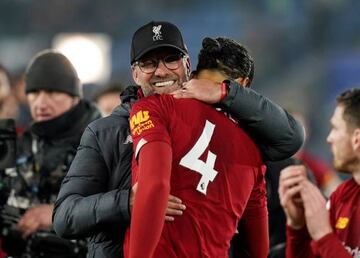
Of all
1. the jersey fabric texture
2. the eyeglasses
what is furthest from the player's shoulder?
the eyeglasses

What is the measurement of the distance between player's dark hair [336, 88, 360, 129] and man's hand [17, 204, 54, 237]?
5.98 ft

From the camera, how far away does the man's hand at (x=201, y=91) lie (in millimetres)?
3412

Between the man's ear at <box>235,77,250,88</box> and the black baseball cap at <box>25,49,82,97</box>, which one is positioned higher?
the man's ear at <box>235,77,250,88</box>

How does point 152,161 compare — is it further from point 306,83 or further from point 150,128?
point 306,83

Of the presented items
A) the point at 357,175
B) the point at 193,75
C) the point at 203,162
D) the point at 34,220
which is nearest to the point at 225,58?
the point at 193,75

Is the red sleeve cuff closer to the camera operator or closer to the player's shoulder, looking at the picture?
the player's shoulder

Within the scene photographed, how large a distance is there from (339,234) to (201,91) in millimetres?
979

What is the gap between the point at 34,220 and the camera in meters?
5.09

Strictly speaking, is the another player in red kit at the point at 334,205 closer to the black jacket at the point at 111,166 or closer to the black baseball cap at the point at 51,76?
the black jacket at the point at 111,166

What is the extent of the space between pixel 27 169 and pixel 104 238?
1.73 meters

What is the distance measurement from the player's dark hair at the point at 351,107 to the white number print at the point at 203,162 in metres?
0.90

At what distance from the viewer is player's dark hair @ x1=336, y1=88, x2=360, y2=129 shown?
403cm

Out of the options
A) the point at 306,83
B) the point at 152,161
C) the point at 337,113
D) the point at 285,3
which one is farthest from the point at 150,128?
the point at 285,3

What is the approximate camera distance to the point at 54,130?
17.8ft
